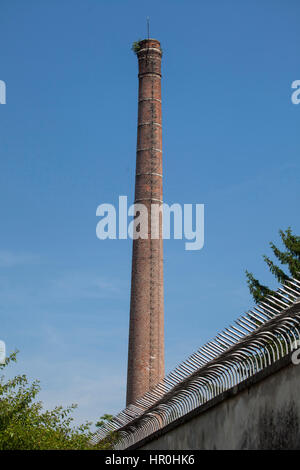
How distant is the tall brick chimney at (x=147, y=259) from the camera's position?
134ft

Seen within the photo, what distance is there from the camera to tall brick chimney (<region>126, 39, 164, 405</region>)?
4078 centimetres

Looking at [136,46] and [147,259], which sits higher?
[136,46]

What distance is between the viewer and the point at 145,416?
1731cm

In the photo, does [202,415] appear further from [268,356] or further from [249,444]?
[268,356]

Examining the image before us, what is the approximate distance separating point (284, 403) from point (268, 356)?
73cm

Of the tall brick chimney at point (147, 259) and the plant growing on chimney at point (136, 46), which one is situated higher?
the plant growing on chimney at point (136, 46)

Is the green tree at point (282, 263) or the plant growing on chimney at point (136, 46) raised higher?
the plant growing on chimney at point (136, 46)

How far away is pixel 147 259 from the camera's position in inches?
1655

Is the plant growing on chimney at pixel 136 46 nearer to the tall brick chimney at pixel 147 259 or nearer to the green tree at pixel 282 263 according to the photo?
the tall brick chimney at pixel 147 259

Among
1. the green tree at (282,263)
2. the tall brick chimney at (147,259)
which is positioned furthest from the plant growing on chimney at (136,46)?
the green tree at (282,263)

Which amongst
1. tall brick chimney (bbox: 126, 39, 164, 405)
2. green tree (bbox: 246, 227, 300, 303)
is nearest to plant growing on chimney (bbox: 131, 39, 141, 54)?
tall brick chimney (bbox: 126, 39, 164, 405)

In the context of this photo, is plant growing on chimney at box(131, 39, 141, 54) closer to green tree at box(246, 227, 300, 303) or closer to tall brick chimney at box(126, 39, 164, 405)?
tall brick chimney at box(126, 39, 164, 405)
